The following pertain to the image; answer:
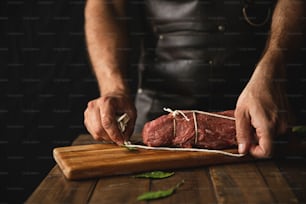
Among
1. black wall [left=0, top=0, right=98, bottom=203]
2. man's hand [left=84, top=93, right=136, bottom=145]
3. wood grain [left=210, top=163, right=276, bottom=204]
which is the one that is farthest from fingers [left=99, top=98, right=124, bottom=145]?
black wall [left=0, top=0, right=98, bottom=203]

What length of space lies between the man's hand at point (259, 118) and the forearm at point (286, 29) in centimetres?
20

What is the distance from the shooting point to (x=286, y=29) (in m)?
1.86

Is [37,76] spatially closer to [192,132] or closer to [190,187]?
[192,132]

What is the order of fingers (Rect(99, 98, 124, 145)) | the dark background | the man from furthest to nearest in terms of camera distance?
the dark background → the man → fingers (Rect(99, 98, 124, 145))

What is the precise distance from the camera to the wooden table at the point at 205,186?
121cm

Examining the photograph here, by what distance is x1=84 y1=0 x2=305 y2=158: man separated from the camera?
1.87m

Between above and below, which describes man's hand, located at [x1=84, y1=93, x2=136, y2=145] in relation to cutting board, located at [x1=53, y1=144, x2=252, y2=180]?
above

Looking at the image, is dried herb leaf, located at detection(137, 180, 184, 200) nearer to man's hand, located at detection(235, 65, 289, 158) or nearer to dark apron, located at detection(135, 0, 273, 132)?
man's hand, located at detection(235, 65, 289, 158)

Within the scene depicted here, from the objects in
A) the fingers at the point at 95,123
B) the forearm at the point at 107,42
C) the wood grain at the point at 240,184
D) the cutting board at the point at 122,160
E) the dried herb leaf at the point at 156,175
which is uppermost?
the forearm at the point at 107,42

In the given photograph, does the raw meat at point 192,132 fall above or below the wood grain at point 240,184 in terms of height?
above

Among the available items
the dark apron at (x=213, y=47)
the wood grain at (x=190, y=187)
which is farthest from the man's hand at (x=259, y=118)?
the dark apron at (x=213, y=47)

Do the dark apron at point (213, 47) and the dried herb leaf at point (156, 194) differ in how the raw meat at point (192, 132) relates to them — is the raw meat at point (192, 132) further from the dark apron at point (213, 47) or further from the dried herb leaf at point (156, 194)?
the dark apron at point (213, 47)

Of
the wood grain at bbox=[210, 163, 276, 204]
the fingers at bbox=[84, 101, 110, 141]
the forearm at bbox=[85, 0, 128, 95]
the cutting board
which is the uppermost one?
the forearm at bbox=[85, 0, 128, 95]

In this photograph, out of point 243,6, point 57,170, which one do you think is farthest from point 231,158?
point 243,6
